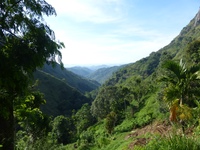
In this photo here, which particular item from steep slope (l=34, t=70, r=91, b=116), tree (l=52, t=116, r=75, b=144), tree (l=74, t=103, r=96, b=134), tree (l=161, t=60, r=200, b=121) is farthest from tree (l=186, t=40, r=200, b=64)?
steep slope (l=34, t=70, r=91, b=116)

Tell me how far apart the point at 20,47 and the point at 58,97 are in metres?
99.5

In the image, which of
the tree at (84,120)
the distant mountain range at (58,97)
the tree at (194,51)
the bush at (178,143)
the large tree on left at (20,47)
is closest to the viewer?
the bush at (178,143)

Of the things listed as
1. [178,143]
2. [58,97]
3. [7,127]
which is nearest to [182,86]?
[178,143]

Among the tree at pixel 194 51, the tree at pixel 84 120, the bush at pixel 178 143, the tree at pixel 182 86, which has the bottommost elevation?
the tree at pixel 84 120

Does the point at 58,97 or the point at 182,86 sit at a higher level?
the point at 182,86

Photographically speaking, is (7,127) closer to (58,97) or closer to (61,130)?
(61,130)

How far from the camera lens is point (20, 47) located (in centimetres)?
654

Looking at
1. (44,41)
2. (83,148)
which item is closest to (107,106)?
(83,148)

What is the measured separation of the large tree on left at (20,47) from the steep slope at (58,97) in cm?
8397

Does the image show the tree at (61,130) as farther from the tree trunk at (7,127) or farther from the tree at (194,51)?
the tree trunk at (7,127)

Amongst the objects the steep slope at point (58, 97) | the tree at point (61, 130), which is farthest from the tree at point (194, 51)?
the steep slope at point (58, 97)

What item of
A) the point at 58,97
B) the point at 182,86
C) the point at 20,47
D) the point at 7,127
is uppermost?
the point at 20,47

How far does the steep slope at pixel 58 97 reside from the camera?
94975 mm

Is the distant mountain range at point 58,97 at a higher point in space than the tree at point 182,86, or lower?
lower
